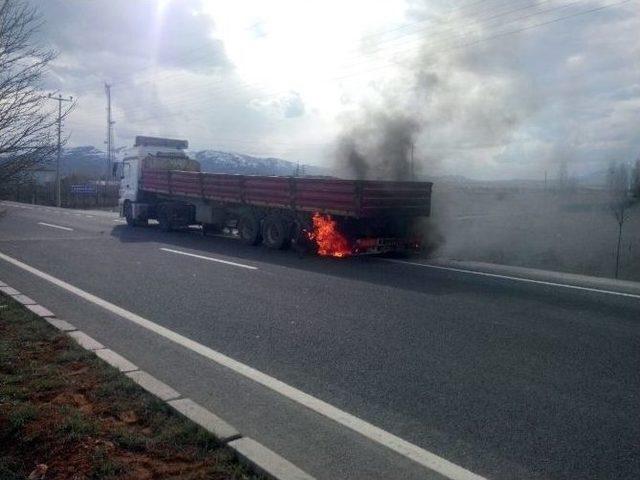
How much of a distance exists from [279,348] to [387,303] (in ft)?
9.21

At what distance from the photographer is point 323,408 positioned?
486 cm

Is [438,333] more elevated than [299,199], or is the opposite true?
[299,199]

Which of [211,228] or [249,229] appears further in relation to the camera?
[211,228]

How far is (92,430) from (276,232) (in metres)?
12.3

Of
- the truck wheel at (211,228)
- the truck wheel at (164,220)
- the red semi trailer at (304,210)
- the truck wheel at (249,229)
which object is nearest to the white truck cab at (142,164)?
the truck wheel at (164,220)

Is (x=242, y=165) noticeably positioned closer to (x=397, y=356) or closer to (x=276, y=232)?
(x=276, y=232)

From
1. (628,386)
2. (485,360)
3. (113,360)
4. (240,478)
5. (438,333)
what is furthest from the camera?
(438,333)

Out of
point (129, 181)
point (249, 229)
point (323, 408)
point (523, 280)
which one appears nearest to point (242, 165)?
point (129, 181)

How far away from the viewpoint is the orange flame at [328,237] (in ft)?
48.6

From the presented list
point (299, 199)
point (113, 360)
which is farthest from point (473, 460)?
point (299, 199)

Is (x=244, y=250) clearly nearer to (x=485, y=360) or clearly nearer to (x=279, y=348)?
(x=279, y=348)

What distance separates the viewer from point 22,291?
31.3 ft

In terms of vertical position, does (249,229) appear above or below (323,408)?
above

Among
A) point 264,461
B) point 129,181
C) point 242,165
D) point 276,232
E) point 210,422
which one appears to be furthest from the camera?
point 242,165
